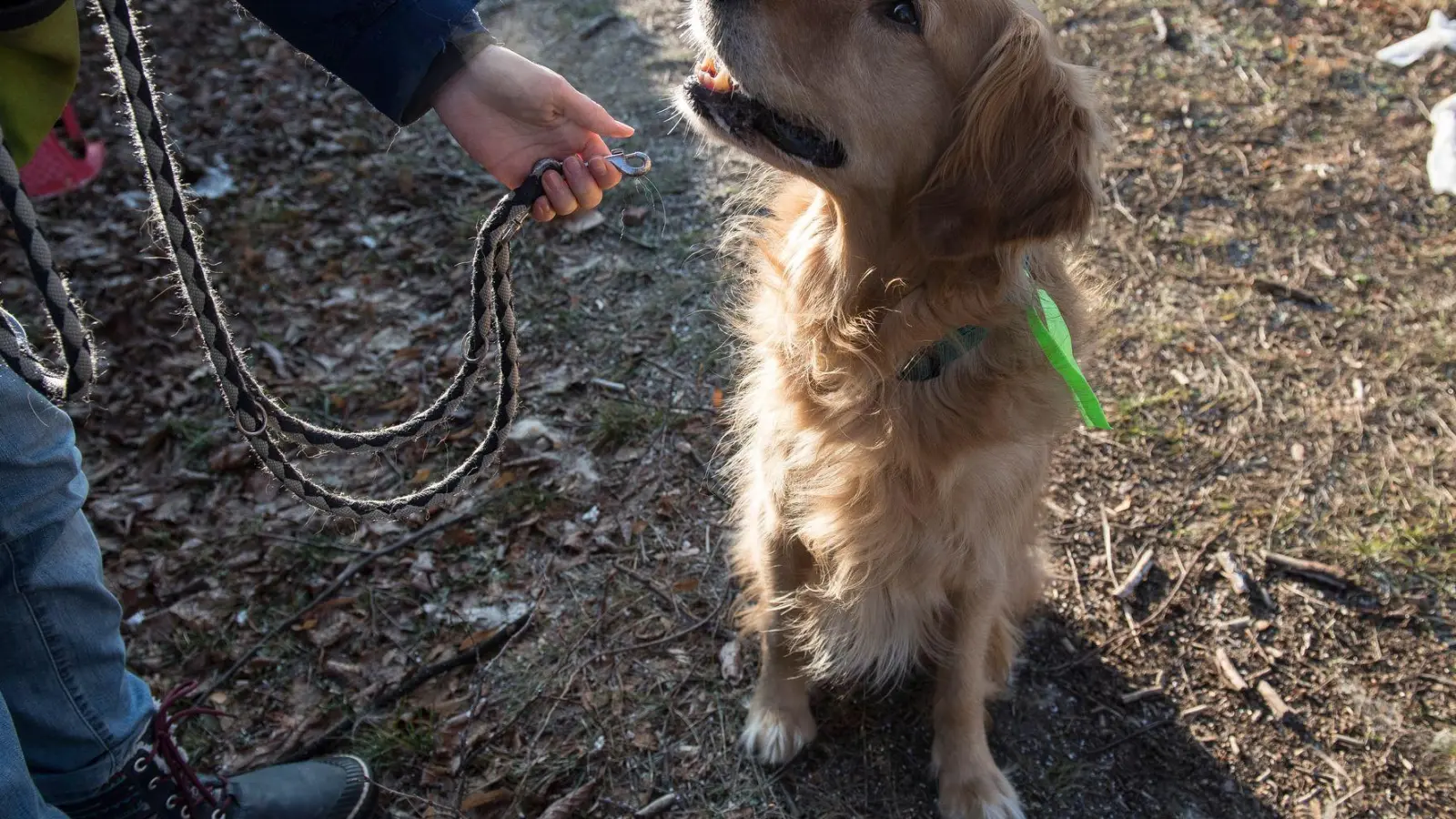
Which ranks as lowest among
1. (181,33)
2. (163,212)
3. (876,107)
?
(181,33)

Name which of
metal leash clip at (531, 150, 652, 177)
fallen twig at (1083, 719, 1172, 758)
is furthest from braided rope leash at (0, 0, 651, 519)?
fallen twig at (1083, 719, 1172, 758)

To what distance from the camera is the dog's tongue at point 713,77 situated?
212 centimetres

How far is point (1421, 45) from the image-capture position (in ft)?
15.5

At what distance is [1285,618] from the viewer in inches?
110

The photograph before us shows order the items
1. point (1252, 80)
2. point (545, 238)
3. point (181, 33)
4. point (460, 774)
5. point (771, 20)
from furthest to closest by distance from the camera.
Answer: point (181, 33)
point (1252, 80)
point (545, 238)
point (460, 774)
point (771, 20)

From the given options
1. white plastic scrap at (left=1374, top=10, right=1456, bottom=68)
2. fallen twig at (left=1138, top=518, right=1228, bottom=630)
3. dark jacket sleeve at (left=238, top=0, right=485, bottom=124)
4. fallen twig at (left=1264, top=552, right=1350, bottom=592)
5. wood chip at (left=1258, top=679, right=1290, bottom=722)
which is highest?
dark jacket sleeve at (left=238, top=0, right=485, bottom=124)

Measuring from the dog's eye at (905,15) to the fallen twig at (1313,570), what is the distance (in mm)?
2050

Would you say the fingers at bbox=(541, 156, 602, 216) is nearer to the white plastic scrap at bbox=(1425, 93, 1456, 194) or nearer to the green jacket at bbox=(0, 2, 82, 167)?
the green jacket at bbox=(0, 2, 82, 167)

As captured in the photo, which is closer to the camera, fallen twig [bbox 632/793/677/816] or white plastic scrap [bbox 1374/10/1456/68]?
fallen twig [bbox 632/793/677/816]

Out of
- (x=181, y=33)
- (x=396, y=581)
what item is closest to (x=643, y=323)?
(x=396, y=581)

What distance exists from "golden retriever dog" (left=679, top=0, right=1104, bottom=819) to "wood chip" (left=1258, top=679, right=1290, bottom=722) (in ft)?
2.62

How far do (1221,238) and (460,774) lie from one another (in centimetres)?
365

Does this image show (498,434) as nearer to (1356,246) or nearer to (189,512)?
(189,512)

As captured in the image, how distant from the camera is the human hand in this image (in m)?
1.86
